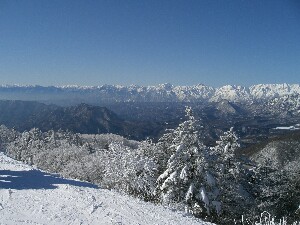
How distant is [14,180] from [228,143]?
20.5m

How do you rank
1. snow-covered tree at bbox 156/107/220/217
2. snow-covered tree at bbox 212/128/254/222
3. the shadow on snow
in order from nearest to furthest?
the shadow on snow < snow-covered tree at bbox 156/107/220/217 < snow-covered tree at bbox 212/128/254/222

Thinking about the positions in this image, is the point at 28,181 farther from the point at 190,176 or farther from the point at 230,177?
the point at 230,177

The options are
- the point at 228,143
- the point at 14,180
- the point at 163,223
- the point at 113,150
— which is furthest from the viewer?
the point at 113,150

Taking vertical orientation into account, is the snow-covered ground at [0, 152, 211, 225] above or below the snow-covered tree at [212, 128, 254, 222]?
above

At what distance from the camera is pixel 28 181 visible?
16.9m

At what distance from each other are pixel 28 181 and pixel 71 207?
510 centimetres

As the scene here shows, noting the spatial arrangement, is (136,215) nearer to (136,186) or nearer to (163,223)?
(163,223)

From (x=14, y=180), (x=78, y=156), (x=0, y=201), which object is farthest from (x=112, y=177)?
(x=78, y=156)

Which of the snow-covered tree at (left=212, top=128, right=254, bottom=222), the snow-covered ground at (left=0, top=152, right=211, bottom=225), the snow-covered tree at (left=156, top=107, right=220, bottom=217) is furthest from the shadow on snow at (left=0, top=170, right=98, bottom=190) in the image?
the snow-covered tree at (left=212, top=128, right=254, bottom=222)

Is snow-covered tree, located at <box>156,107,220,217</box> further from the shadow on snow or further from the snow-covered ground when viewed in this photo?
the snow-covered ground

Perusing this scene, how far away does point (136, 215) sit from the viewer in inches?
491

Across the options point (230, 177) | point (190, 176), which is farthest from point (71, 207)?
point (230, 177)

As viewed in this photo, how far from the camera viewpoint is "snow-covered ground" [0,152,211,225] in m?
11.6

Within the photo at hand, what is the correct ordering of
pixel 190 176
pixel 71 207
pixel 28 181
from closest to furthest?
pixel 71 207, pixel 28 181, pixel 190 176
